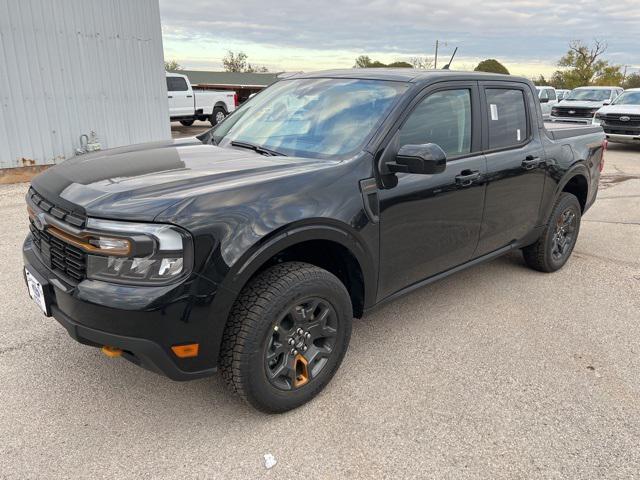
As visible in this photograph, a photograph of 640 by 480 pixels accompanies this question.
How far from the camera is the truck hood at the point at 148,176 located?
2230mm

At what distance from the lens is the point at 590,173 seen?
495 cm

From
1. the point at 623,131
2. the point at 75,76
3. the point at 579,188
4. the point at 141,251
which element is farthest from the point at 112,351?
the point at 623,131

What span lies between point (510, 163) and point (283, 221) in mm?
2232

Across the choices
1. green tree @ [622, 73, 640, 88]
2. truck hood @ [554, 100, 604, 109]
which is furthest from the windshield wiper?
green tree @ [622, 73, 640, 88]

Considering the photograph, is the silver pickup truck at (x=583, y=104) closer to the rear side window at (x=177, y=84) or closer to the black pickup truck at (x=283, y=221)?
the rear side window at (x=177, y=84)

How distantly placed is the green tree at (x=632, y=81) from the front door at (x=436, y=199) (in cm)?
5961

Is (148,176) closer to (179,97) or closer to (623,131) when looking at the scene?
(623,131)

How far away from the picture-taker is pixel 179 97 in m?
18.0

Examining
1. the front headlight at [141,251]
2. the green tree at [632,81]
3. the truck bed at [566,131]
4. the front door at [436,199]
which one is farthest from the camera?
the green tree at [632,81]

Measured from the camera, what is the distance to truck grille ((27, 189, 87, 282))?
7.50 feet

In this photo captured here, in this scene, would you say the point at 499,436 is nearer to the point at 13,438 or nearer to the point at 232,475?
the point at 232,475

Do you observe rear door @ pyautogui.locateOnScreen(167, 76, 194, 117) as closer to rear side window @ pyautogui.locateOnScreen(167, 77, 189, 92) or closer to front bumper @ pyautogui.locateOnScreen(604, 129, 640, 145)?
rear side window @ pyautogui.locateOnScreen(167, 77, 189, 92)

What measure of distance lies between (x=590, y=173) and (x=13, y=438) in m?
5.12

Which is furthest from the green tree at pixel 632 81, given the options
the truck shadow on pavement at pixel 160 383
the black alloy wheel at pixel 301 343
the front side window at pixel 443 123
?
the black alloy wheel at pixel 301 343
